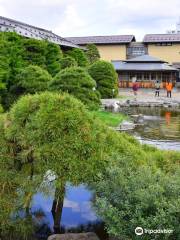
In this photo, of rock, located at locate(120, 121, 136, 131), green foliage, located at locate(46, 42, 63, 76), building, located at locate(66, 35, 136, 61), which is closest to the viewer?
rock, located at locate(120, 121, 136, 131)

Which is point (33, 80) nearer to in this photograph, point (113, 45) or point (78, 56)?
point (78, 56)

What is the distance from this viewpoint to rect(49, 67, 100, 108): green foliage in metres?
14.7

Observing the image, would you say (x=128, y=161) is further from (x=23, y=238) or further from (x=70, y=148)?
(x=23, y=238)

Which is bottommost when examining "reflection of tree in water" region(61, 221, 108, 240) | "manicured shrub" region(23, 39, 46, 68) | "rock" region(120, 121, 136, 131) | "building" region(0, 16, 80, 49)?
"reflection of tree in water" region(61, 221, 108, 240)

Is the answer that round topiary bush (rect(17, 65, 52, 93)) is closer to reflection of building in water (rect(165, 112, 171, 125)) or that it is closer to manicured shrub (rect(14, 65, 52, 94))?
manicured shrub (rect(14, 65, 52, 94))

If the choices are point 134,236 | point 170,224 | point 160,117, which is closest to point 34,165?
point 134,236

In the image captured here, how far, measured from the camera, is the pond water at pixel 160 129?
16703 millimetres

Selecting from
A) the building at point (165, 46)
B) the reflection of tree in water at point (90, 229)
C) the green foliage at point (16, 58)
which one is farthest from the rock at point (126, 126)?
the building at point (165, 46)

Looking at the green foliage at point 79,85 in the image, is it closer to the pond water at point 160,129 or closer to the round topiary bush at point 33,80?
the round topiary bush at point 33,80

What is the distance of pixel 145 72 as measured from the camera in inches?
1863

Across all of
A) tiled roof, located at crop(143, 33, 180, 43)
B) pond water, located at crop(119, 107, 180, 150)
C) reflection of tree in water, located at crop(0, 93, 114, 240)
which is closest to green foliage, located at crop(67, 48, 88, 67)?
pond water, located at crop(119, 107, 180, 150)

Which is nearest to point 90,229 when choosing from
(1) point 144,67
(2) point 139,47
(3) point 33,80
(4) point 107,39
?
(3) point 33,80

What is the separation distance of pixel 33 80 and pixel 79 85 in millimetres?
4501

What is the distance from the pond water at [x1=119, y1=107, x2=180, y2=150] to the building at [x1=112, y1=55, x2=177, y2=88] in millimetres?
18053
